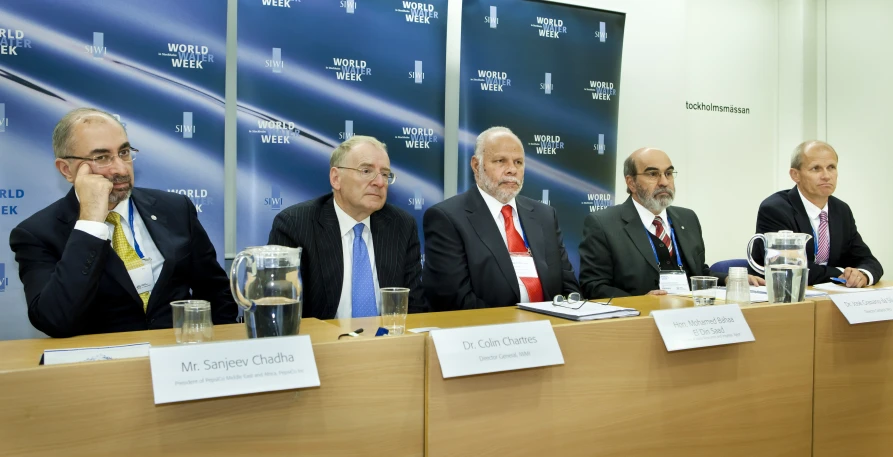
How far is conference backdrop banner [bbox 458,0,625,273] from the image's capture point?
161 inches

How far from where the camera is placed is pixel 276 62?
358 centimetres

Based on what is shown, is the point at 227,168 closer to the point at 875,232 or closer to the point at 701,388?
the point at 701,388

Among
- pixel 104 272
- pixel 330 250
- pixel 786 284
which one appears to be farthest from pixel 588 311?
pixel 104 272

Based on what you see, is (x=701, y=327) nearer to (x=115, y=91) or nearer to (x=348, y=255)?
(x=348, y=255)

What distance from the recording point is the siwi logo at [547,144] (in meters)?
4.24

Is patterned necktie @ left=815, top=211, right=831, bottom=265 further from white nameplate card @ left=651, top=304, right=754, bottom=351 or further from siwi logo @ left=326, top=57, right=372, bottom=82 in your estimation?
siwi logo @ left=326, top=57, right=372, bottom=82

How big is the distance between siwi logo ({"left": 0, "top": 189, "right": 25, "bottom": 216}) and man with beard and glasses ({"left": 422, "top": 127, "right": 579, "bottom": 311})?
1909mm

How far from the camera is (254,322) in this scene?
132 centimetres

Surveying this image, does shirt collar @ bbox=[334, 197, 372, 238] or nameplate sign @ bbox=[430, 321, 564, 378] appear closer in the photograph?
nameplate sign @ bbox=[430, 321, 564, 378]

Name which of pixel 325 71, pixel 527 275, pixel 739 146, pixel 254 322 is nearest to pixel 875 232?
pixel 739 146

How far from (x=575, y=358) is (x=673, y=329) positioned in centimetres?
30

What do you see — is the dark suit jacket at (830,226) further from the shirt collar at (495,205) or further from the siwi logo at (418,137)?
the siwi logo at (418,137)

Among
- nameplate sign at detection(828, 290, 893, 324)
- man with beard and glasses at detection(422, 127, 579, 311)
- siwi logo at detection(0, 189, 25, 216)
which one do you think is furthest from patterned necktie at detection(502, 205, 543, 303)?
siwi logo at detection(0, 189, 25, 216)

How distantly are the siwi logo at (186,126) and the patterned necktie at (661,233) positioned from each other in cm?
236
